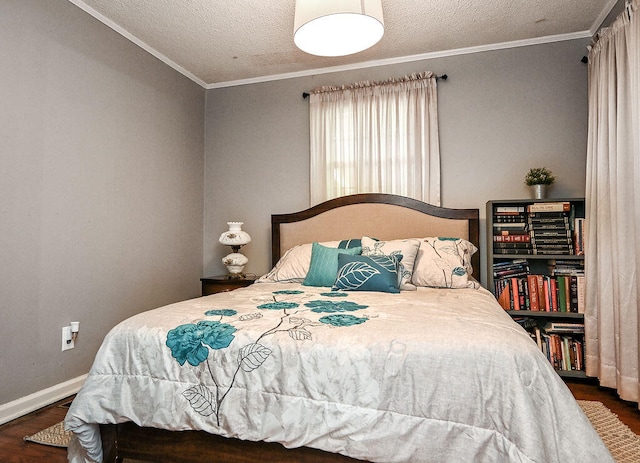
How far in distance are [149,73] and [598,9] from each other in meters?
3.37

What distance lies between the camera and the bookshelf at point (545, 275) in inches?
110

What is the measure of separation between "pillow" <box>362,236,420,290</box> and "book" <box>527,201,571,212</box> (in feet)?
2.91

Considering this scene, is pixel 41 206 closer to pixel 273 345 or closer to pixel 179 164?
pixel 179 164

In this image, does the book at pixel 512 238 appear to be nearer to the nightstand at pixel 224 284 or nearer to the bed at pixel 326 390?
the bed at pixel 326 390

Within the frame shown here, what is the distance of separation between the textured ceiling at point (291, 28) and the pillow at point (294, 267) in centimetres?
166

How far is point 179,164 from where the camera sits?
366 cm

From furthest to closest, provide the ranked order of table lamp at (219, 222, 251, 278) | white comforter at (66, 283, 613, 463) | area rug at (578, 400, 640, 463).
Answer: table lamp at (219, 222, 251, 278) → area rug at (578, 400, 640, 463) → white comforter at (66, 283, 613, 463)

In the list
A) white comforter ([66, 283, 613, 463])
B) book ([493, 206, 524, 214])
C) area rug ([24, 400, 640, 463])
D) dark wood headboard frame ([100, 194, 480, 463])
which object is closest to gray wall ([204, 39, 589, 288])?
book ([493, 206, 524, 214])

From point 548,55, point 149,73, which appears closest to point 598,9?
point 548,55

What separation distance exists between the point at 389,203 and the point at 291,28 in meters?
1.54

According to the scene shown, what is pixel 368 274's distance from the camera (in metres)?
2.41

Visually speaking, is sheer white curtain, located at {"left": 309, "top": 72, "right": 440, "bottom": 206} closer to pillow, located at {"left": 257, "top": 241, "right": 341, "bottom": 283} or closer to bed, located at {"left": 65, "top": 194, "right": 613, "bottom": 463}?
pillow, located at {"left": 257, "top": 241, "right": 341, "bottom": 283}

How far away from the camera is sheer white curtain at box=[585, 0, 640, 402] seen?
2250mm

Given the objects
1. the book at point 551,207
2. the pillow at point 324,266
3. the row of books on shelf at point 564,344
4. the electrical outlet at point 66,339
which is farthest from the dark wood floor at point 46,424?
the pillow at point 324,266
